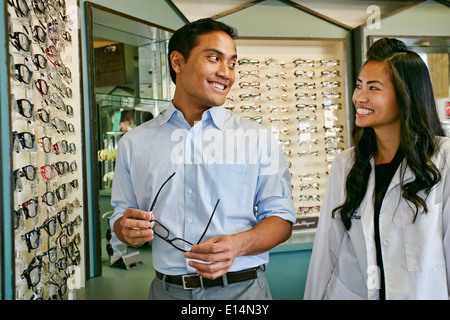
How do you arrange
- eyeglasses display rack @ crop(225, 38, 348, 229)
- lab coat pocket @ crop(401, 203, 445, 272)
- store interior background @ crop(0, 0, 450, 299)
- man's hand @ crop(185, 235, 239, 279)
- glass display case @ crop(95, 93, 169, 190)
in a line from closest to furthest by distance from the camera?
man's hand @ crop(185, 235, 239, 279) → lab coat pocket @ crop(401, 203, 445, 272) → store interior background @ crop(0, 0, 450, 299) → glass display case @ crop(95, 93, 169, 190) → eyeglasses display rack @ crop(225, 38, 348, 229)

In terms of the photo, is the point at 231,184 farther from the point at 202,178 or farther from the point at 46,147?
the point at 46,147

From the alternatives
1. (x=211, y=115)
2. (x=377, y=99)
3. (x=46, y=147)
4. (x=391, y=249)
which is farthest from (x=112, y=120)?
(x=391, y=249)

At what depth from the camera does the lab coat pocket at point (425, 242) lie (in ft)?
3.20

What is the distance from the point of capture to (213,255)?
837mm

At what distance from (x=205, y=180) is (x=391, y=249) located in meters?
0.54

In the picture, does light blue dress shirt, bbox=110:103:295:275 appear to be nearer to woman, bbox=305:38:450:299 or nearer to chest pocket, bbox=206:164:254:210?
chest pocket, bbox=206:164:254:210

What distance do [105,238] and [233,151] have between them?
1.43m

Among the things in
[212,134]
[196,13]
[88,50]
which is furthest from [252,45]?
[212,134]

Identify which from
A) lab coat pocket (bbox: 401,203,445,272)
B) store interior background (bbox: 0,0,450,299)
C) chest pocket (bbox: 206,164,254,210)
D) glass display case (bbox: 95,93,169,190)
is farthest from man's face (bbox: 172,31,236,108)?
glass display case (bbox: 95,93,169,190)

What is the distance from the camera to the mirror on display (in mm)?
2191

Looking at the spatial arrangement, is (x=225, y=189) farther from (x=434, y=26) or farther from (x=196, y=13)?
(x=434, y=26)

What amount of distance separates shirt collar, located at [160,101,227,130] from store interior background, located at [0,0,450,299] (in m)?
1.09

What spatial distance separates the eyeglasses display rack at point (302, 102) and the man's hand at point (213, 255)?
2.33 meters

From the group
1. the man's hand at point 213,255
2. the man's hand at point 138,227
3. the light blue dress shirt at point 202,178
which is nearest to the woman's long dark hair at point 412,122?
the light blue dress shirt at point 202,178
